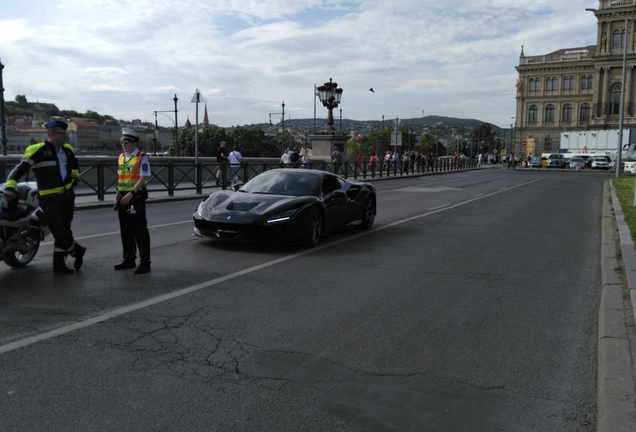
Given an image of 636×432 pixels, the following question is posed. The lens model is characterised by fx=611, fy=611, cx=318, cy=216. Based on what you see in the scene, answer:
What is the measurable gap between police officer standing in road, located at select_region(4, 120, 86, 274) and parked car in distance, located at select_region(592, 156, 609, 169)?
67.9 meters

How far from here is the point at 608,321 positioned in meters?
5.72

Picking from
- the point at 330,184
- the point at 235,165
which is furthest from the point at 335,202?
the point at 235,165

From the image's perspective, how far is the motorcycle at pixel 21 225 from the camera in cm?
702

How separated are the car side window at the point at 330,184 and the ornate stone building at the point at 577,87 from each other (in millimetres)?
100291

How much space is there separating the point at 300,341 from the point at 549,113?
12235 centimetres

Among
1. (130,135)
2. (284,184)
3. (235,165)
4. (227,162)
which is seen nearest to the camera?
(130,135)

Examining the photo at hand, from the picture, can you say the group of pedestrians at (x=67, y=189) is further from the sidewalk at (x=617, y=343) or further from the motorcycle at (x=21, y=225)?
the sidewalk at (x=617, y=343)

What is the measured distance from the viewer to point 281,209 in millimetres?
9156

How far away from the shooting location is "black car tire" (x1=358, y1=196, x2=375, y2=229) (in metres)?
11.9

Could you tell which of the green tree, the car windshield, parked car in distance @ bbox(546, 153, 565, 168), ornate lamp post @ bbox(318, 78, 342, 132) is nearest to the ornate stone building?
parked car in distance @ bbox(546, 153, 565, 168)

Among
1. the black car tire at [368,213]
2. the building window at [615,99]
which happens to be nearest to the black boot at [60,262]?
the black car tire at [368,213]

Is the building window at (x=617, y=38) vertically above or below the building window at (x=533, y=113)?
above

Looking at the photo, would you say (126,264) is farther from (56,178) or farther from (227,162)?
(227,162)

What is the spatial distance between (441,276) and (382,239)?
3071mm
